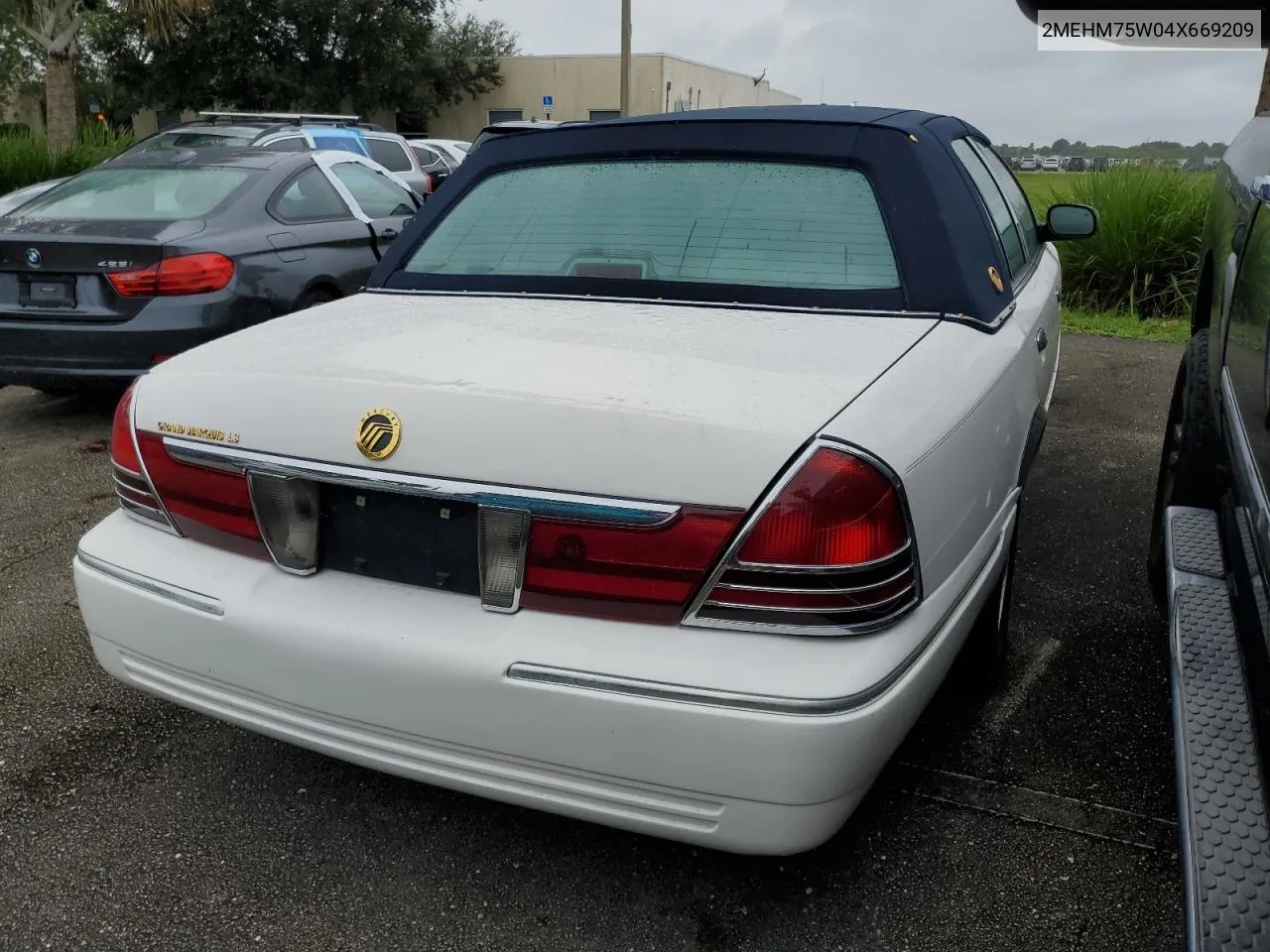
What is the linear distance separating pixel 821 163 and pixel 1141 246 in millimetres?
8363

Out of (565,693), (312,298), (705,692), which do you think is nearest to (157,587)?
(565,693)

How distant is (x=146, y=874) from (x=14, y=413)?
478 cm

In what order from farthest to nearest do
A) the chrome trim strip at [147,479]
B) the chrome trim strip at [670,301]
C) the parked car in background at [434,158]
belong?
the parked car in background at [434,158], the chrome trim strip at [670,301], the chrome trim strip at [147,479]

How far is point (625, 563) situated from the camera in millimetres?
1848

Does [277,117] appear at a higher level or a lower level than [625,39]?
lower

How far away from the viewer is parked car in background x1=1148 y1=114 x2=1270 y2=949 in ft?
4.79

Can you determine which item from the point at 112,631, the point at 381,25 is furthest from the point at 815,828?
the point at 381,25

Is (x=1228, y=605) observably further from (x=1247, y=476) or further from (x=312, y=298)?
(x=312, y=298)

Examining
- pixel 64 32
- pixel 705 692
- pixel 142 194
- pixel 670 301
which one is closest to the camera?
pixel 705 692

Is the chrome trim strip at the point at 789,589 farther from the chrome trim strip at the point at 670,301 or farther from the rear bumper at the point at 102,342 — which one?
the rear bumper at the point at 102,342

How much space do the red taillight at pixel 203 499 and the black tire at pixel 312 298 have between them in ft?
11.5

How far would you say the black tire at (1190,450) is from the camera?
2641 millimetres

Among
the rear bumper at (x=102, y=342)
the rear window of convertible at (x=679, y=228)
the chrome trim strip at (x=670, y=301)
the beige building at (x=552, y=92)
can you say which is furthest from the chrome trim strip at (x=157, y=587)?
the beige building at (x=552, y=92)

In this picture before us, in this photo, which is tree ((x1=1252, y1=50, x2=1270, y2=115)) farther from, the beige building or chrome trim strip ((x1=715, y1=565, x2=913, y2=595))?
the beige building
